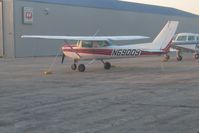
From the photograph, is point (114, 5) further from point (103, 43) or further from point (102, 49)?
point (102, 49)

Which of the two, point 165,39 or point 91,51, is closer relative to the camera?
point 91,51

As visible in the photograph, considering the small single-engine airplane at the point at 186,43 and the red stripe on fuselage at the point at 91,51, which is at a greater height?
the red stripe on fuselage at the point at 91,51

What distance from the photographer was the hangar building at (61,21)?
154 ft

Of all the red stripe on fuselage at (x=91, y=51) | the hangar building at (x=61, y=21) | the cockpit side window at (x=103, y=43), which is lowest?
the hangar building at (x=61, y=21)

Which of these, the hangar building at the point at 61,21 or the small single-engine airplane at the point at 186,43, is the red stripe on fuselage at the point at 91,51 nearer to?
the small single-engine airplane at the point at 186,43

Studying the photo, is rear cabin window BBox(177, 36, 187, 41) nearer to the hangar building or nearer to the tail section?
the tail section

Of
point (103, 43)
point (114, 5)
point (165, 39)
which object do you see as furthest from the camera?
point (114, 5)

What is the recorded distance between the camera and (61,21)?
51.5m

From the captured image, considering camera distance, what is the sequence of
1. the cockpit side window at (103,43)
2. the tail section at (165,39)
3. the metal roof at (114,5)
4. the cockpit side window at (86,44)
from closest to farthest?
the cockpit side window at (103,43), the cockpit side window at (86,44), the tail section at (165,39), the metal roof at (114,5)

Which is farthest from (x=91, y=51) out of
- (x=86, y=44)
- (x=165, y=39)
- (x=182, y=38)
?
(x=182, y=38)

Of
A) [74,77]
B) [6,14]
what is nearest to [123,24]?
[6,14]

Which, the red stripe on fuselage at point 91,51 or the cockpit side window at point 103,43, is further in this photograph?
the cockpit side window at point 103,43

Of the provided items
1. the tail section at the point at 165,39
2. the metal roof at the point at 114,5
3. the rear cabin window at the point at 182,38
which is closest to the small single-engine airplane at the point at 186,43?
the rear cabin window at the point at 182,38

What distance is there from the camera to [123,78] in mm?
20734
